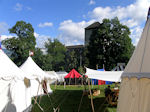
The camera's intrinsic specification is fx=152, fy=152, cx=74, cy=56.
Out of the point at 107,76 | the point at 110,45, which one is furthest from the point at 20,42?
the point at 107,76

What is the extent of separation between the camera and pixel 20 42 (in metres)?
30.9

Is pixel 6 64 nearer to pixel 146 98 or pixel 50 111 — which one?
pixel 50 111

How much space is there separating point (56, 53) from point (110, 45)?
79.3 feet

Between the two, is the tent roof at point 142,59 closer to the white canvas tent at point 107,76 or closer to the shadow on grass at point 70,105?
the white canvas tent at point 107,76

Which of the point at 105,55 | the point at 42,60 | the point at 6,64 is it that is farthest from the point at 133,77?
the point at 42,60

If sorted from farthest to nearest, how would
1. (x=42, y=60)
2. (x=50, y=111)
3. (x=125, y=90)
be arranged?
(x=42, y=60) → (x=50, y=111) → (x=125, y=90)

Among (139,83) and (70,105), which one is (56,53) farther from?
(139,83)

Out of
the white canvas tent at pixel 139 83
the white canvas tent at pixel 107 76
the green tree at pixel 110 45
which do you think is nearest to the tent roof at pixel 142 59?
the white canvas tent at pixel 139 83

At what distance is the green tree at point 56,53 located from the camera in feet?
149

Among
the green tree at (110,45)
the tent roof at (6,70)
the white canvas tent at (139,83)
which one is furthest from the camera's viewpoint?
the green tree at (110,45)

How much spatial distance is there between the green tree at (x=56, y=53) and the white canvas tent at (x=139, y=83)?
4007 cm

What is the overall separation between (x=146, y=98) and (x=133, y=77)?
49 cm

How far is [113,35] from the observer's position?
27.4 metres

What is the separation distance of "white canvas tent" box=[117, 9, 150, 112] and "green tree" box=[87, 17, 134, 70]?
23.5m
